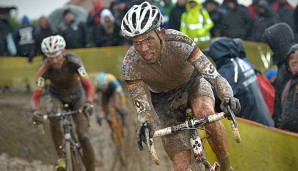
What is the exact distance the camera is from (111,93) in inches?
592

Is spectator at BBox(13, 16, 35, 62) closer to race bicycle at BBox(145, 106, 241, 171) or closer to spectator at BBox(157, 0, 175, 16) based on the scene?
spectator at BBox(157, 0, 175, 16)

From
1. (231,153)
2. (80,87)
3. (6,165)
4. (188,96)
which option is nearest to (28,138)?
(6,165)

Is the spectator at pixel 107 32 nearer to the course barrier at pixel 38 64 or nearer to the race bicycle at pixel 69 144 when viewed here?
the course barrier at pixel 38 64

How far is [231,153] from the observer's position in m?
8.71

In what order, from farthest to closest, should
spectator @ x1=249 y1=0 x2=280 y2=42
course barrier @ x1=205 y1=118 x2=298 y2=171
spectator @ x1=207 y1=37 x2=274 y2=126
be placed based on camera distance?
spectator @ x1=249 y1=0 x2=280 y2=42 < spectator @ x1=207 y1=37 x2=274 y2=126 < course barrier @ x1=205 y1=118 x2=298 y2=171

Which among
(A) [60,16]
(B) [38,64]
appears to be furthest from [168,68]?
(A) [60,16]

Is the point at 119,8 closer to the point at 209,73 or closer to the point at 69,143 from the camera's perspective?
the point at 69,143

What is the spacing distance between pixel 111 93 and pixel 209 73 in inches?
332

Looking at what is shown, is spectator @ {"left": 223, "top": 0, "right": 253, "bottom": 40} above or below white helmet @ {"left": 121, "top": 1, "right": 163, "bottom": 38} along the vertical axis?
below

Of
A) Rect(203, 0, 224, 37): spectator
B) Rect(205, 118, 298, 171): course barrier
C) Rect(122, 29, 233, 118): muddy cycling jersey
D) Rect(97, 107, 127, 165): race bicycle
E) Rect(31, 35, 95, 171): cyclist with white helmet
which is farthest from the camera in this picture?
Rect(203, 0, 224, 37): spectator

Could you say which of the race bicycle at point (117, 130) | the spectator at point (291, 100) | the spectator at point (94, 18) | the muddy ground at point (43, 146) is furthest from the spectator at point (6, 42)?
the spectator at point (291, 100)

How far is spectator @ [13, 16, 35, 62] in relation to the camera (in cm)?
1719

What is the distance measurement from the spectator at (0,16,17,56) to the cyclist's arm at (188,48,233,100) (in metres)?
12.0

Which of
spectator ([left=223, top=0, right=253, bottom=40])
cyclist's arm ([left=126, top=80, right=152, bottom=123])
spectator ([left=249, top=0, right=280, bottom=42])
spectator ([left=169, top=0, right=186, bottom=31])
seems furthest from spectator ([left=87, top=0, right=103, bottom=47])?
cyclist's arm ([left=126, top=80, right=152, bottom=123])
